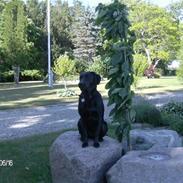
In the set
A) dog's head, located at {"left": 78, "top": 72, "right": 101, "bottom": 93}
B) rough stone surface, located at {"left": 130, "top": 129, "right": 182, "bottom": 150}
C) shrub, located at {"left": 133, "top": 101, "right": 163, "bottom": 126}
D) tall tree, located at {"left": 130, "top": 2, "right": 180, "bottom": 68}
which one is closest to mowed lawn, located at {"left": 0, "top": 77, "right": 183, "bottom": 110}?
shrub, located at {"left": 133, "top": 101, "right": 163, "bottom": 126}

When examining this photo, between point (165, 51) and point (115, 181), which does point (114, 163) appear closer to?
point (115, 181)

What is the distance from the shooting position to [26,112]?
50.4 feet

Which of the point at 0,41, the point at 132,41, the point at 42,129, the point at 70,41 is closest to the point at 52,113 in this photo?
the point at 42,129

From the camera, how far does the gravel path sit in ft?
34.7

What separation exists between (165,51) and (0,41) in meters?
22.5

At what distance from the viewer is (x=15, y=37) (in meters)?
42.4

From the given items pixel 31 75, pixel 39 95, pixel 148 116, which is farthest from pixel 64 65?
pixel 31 75

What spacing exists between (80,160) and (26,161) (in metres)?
1.99

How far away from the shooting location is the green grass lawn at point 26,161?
6.08 meters

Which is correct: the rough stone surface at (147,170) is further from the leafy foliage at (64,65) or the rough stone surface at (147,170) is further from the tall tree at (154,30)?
the tall tree at (154,30)

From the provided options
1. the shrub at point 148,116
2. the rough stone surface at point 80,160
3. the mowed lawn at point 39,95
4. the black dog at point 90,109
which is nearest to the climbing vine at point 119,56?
the black dog at point 90,109

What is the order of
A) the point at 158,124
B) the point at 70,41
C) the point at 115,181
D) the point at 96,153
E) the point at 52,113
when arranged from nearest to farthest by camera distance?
1. the point at 115,181
2. the point at 96,153
3. the point at 158,124
4. the point at 52,113
5. the point at 70,41

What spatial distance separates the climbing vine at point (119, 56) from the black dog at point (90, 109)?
1.57ft

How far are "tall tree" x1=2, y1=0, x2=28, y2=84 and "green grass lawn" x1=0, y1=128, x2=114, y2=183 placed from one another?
32.9m
